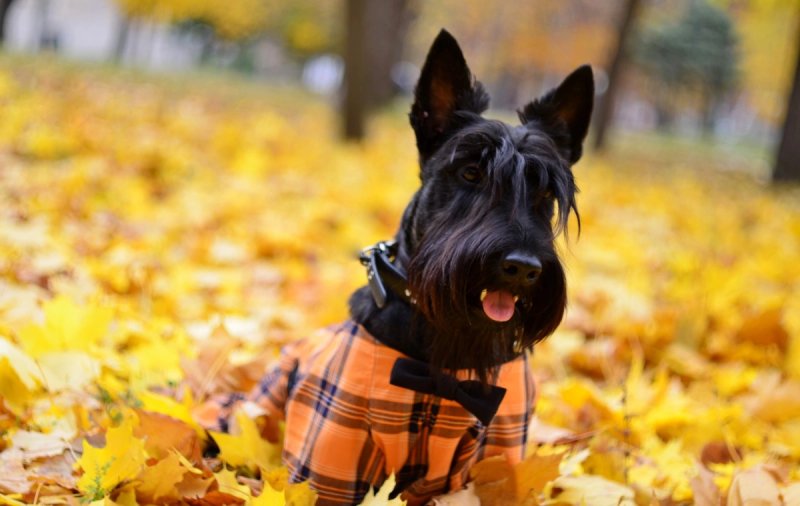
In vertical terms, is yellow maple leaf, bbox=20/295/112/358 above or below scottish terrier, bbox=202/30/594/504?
below

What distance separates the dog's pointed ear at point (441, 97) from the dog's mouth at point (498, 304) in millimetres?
591

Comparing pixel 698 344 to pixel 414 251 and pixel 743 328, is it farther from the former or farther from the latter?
pixel 414 251

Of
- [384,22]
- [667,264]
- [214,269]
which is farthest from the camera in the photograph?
[384,22]

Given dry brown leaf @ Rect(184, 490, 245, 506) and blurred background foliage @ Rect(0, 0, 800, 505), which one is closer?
dry brown leaf @ Rect(184, 490, 245, 506)

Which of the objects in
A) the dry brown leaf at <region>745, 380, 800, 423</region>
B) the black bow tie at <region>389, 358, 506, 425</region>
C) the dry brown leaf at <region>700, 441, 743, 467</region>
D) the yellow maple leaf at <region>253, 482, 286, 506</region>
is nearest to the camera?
the yellow maple leaf at <region>253, 482, 286, 506</region>

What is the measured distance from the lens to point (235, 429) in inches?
90.7

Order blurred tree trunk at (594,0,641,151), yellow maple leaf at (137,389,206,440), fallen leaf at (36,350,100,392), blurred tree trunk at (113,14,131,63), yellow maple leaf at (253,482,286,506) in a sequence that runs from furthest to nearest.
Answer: blurred tree trunk at (113,14,131,63), blurred tree trunk at (594,0,641,151), fallen leaf at (36,350,100,392), yellow maple leaf at (137,389,206,440), yellow maple leaf at (253,482,286,506)

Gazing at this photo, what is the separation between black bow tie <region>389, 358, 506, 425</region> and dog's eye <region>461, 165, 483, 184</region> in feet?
1.77

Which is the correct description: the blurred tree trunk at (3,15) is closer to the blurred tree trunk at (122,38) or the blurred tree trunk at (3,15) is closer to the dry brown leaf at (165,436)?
the blurred tree trunk at (122,38)

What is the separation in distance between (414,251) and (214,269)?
286 centimetres

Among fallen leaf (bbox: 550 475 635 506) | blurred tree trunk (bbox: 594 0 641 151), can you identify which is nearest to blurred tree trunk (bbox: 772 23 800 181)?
blurred tree trunk (bbox: 594 0 641 151)

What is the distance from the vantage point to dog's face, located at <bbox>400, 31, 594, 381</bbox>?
1858 mm

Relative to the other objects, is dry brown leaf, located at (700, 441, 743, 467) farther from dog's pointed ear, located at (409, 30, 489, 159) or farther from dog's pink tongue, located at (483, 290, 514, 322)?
dog's pointed ear, located at (409, 30, 489, 159)

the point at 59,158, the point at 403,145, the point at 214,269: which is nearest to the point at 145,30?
the point at 403,145
